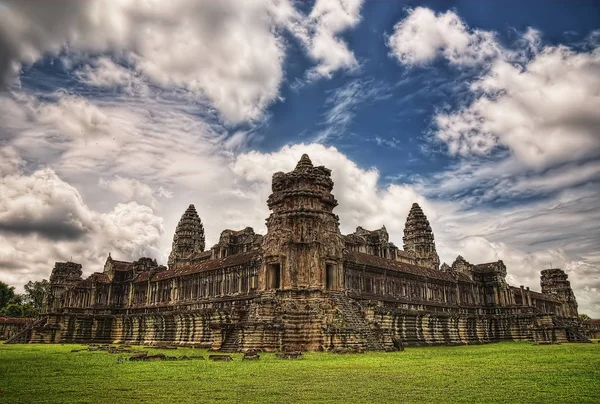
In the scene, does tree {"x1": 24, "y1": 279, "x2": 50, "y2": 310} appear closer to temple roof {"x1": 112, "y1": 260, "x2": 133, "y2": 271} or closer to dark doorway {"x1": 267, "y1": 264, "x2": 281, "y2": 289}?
temple roof {"x1": 112, "y1": 260, "x2": 133, "y2": 271}

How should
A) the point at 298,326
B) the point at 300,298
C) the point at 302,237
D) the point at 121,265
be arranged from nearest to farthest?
the point at 298,326 < the point at 300,298 < the point at 302,237 < the point at 121,265

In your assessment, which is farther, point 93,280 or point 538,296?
point 538,296

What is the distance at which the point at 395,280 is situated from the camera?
5141 cm

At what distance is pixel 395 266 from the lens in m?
52.2

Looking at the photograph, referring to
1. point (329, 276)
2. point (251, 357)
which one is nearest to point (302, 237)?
point (329, 276)

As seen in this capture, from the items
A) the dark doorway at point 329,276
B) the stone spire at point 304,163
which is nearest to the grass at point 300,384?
the dark doorway at point 329,276

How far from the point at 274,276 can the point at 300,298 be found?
3.94 m

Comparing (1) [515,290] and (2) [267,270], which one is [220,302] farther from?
(1) [515,290]

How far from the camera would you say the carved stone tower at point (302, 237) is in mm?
39812

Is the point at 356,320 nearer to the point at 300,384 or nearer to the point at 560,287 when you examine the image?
the point at 300,384

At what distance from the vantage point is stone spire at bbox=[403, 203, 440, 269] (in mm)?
90856

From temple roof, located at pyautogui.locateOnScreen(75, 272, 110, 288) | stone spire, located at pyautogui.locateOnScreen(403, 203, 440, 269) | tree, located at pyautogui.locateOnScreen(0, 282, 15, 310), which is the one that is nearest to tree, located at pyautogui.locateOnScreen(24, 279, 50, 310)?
tree, located at pyautogui.locateOnScreen(0, 282, 15, 310)

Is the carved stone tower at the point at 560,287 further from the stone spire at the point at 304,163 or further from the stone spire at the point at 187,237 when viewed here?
the stone spire at the point at 304,163

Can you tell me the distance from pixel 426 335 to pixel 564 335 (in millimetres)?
19099
